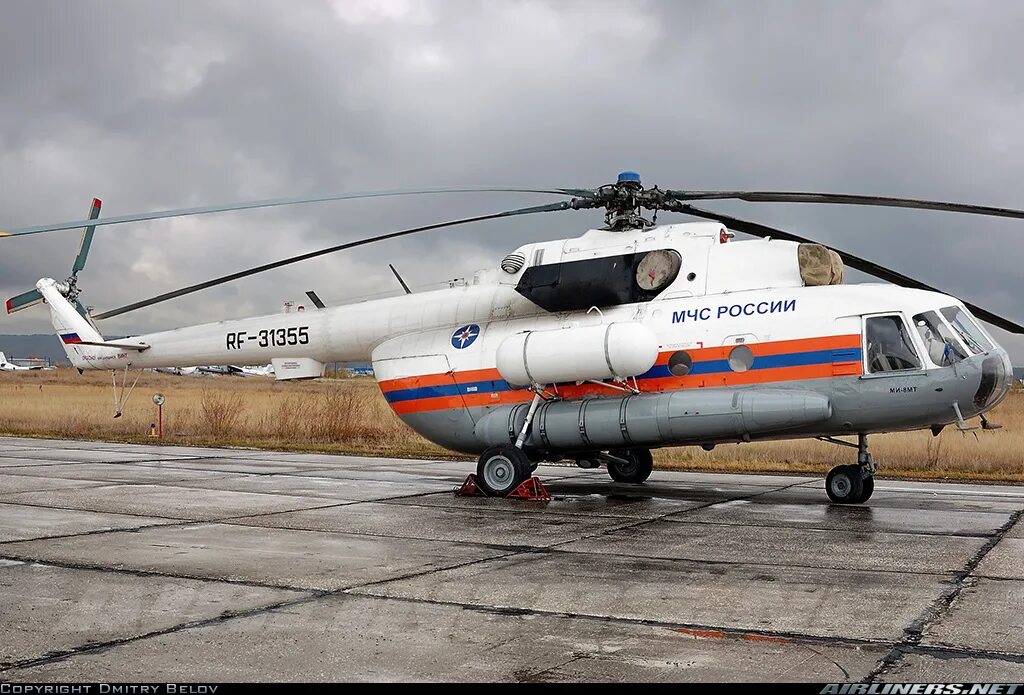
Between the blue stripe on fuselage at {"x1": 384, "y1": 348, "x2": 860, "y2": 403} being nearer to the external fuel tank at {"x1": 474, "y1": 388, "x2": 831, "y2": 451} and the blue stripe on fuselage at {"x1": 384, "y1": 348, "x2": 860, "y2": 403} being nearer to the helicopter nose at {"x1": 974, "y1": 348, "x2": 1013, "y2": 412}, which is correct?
the external fuel tank at {"x1": 474, "y1": 388, "x2": 831, "y2": 451}

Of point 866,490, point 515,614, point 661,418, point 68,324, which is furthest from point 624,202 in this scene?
point 68,324

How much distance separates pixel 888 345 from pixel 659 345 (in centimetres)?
300

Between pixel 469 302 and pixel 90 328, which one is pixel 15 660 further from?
pixel 90 328

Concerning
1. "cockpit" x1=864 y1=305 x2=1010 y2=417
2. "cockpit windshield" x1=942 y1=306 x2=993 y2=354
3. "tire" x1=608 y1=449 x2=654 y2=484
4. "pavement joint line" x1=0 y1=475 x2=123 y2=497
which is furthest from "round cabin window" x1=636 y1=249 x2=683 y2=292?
"pavement joint line" x1=0 y1=475 x2=123 y2=497

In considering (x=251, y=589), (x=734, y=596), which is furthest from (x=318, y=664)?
(x=734, y=596)

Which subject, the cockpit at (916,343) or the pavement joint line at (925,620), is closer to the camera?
the pavement joint line at (925,620)

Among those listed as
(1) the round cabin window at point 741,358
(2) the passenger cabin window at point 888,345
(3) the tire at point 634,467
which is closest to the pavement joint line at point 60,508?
(1) the round cabin window at point 741,358

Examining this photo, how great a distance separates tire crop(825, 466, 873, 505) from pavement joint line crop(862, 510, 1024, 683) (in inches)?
146

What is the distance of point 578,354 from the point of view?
13477mm

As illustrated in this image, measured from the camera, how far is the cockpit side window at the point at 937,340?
12.3m

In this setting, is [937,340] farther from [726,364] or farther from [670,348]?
[670,348]

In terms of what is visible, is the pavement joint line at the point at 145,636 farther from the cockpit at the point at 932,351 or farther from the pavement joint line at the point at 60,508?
the cockpit at the point at 932,351

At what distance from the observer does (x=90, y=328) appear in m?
20.6

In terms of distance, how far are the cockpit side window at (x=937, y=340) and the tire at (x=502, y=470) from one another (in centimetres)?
562
